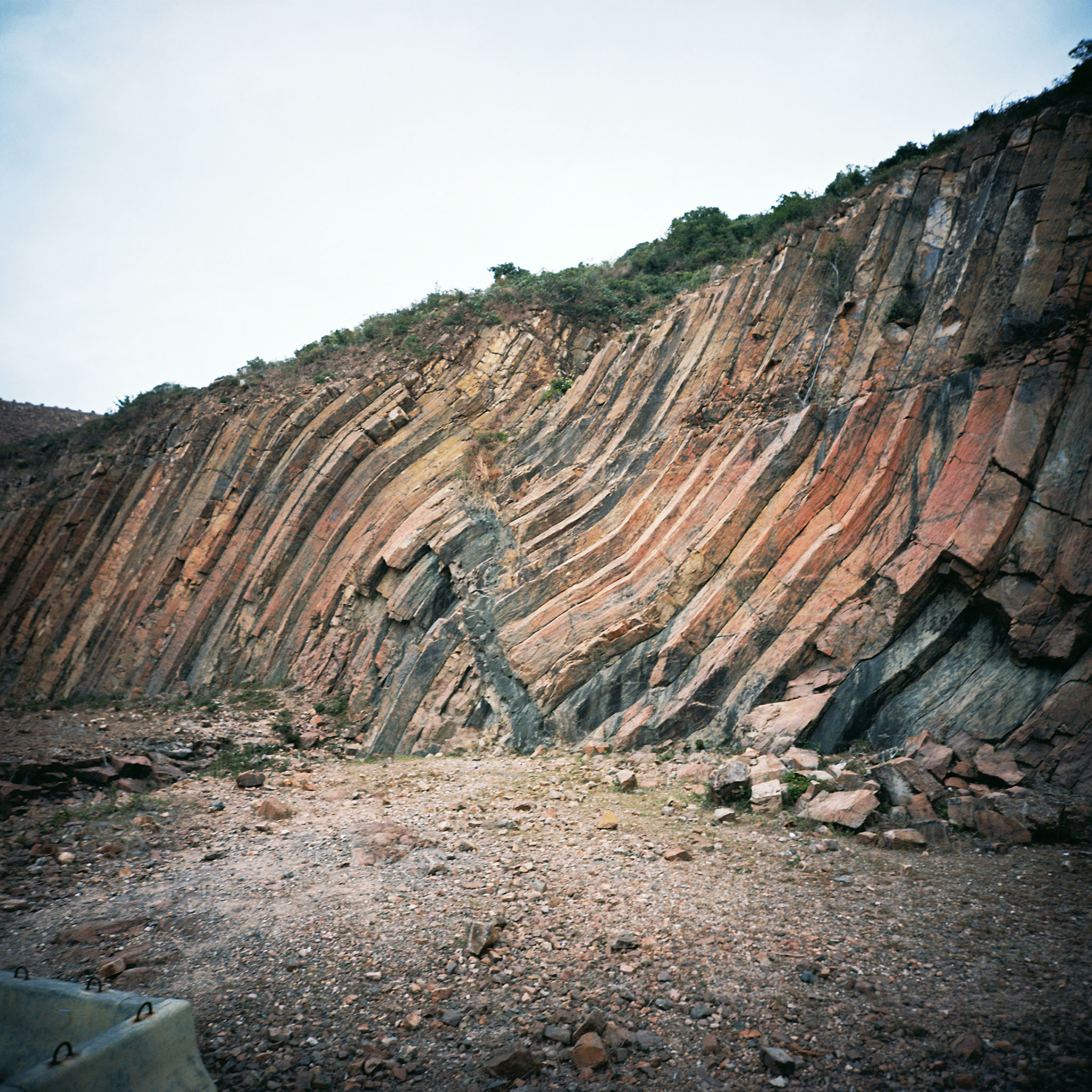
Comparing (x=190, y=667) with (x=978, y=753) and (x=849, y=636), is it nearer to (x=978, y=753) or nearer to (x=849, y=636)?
(x=849, y=636)

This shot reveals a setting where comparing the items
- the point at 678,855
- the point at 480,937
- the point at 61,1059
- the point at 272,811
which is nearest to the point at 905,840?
the point at 678,855

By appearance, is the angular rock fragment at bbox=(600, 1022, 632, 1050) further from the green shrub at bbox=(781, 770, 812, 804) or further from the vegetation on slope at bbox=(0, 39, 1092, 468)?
the vegetation on slope at bbox=(0, 39, 1092, 468)

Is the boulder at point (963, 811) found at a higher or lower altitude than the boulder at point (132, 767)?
higher

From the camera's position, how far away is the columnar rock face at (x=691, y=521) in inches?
346

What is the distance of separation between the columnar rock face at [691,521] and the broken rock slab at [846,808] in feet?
4.73

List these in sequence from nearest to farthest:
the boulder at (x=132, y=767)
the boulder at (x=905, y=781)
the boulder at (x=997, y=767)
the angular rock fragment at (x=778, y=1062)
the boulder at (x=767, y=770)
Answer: the angular rock fragment at (x=778, y=1062)
the boulder at (x=997, y=767)
the boulder at (x=905, y=781)
the boulder at (x=767, y=770)
the boulder at (x=132, y=767)

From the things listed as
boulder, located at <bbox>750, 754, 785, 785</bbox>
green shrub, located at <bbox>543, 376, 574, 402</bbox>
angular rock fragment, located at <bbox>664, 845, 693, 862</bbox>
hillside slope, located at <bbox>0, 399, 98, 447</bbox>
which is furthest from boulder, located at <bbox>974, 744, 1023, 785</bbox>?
hillside slope, located at <bbox>0, 399, 98, 447</bbox>

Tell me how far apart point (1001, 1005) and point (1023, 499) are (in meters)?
6.61

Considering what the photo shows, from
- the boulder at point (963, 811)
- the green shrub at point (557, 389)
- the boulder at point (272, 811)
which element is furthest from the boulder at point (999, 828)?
the green shrub at point (557, 389)

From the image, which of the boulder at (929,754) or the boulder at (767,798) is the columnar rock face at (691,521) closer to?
the boulder at (929,754)

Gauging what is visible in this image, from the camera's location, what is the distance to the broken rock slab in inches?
281

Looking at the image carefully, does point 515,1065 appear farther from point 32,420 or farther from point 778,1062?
point 32,420

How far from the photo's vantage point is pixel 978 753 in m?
7.40

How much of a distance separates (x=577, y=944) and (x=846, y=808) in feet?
11.6
